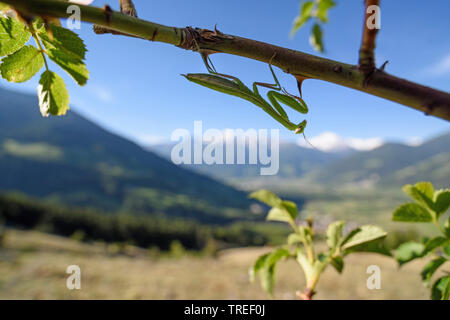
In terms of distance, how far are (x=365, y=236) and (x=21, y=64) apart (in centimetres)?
78

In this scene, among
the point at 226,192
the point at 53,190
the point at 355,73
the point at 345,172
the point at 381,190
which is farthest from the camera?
the point at 345,172

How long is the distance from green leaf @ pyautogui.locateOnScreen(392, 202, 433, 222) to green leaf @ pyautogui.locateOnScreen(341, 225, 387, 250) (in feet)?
0.24

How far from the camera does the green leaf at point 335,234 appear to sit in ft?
2.18

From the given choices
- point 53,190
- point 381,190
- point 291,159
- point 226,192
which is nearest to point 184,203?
point 226,192

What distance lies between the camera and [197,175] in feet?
284

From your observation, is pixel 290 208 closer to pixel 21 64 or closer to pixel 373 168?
pixel 21 64

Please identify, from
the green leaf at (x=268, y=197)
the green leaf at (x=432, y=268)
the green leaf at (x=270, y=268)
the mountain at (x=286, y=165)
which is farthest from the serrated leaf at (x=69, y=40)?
the mountain at (x=286, y=165)

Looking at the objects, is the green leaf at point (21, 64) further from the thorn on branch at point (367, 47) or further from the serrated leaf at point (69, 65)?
the thorn on branch at point (367, 47)

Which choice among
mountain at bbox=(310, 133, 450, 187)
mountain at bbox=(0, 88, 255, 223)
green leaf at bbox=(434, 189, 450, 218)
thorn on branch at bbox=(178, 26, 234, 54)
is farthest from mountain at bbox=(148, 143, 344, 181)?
thorn on branch at bbox=(178, 26, 234, 54)

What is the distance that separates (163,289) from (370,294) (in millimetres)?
1101

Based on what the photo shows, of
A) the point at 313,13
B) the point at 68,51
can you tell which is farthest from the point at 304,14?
the point at 68,51

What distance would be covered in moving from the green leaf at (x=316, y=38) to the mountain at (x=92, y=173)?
55007 millimetres

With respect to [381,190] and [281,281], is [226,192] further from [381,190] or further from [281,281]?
[281,281]

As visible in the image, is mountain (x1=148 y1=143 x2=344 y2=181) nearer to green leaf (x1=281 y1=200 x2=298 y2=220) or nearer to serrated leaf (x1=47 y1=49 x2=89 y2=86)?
green leaf (x1=281 y1=200 x2=298 y2=220)
